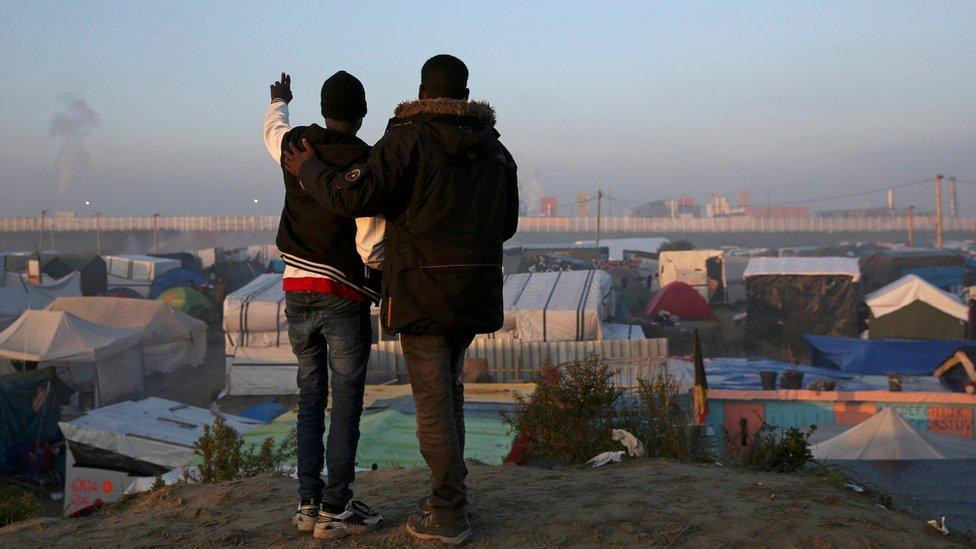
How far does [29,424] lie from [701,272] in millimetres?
27618

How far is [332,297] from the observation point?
326 centimetres

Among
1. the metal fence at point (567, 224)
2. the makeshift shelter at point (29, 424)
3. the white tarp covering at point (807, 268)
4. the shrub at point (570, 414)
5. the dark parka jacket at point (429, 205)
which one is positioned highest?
the metal fence at point (567, 224)

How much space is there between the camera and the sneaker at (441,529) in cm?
312

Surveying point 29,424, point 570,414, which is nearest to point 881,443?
point 570,414

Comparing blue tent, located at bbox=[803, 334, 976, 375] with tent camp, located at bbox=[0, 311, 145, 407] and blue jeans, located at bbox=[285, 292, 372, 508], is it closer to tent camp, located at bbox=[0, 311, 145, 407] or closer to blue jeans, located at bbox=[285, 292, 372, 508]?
tent camp, located at bbox=[0, 311, 145, 407]

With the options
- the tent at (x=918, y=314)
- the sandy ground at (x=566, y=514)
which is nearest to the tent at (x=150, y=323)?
the sandy ground at (x=566, y=514)

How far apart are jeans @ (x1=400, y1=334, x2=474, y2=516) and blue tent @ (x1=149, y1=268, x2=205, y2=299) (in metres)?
34.4

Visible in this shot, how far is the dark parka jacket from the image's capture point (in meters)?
3.02

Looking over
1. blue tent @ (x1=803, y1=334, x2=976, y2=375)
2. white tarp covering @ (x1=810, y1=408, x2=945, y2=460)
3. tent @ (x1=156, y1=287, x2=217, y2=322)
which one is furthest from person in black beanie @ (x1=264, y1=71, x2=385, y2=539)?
tent @ (x1=156, y1=287, x2=217, y2=322)

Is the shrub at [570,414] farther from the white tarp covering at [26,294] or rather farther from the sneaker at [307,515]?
the white tarp covering at [26,294]

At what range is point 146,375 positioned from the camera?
22.9m

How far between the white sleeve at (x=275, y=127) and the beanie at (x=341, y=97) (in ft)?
0.72

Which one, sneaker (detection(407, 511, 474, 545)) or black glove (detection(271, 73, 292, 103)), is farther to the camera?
black glove (detection(271, 73, 292, 103))

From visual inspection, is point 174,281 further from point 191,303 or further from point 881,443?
point 881,443
